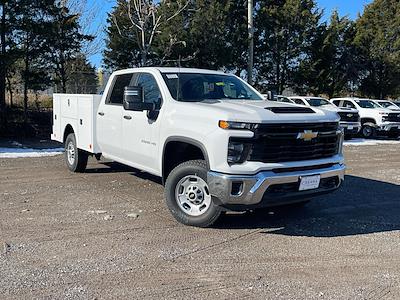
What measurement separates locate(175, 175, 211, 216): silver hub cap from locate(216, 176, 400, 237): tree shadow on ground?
0.41m

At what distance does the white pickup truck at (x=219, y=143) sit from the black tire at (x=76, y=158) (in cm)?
195

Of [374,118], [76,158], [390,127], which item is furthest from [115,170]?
[374,118]

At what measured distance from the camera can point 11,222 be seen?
591cm

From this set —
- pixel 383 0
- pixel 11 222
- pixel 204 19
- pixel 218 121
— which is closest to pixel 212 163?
pixel 218 121

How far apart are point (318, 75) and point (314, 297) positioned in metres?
26.9

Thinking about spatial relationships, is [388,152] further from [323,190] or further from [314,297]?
[314,297]

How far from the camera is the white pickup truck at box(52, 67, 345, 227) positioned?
5207 millimetres

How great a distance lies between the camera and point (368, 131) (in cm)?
2181

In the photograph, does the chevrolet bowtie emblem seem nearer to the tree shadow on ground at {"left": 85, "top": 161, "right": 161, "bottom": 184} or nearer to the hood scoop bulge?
the hood scoop bulge

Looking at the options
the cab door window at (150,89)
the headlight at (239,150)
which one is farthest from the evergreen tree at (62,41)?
the headlight at (239,150)

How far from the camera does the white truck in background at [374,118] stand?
20891mm

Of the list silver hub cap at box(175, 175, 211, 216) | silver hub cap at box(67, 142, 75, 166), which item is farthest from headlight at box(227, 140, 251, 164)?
silver hub cap at box(67, 142, 75, 166)

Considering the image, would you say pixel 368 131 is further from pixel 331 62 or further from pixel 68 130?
pixel 68 130

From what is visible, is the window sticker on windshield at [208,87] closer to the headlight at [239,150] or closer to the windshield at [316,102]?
the headlight at [239,150]
